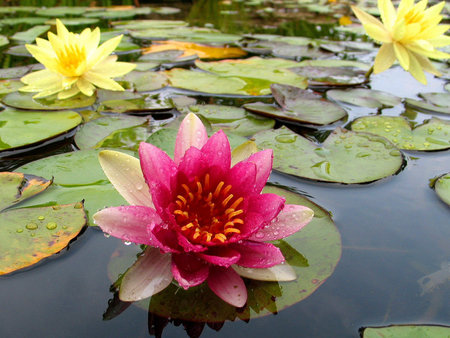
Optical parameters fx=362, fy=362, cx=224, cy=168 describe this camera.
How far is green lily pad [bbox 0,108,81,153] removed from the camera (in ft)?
5.95

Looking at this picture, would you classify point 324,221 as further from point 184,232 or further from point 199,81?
point 199,81

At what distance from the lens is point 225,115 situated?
7.47ft

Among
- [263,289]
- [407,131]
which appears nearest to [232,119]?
[407,131]

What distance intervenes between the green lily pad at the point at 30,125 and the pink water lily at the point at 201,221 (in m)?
0.98

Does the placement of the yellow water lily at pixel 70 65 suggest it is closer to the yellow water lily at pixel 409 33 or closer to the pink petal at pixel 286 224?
the pink petal at pixel 286 224

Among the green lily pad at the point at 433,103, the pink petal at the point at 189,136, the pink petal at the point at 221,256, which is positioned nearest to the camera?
the pink petal at the point at 221,256

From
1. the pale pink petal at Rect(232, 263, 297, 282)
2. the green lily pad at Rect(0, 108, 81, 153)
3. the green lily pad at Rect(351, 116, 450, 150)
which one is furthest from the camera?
the green lily pad at Rect(351, 116, 450, 150)

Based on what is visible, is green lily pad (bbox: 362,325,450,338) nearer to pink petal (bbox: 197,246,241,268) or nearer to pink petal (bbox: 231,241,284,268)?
pink petal (bbox: 231,241,284,268)

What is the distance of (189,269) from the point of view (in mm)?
972

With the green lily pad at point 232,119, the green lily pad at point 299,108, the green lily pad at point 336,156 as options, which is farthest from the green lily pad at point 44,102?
the green lily pad at point 336,156

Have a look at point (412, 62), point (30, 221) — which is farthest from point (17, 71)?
point (412, 62)

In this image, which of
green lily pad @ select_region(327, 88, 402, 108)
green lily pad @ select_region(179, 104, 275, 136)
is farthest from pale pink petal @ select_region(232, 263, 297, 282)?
green lily pad @ select_region(327, 88, 402, 108)

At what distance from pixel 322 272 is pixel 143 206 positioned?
57 cm

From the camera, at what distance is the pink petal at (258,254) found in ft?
3.19
